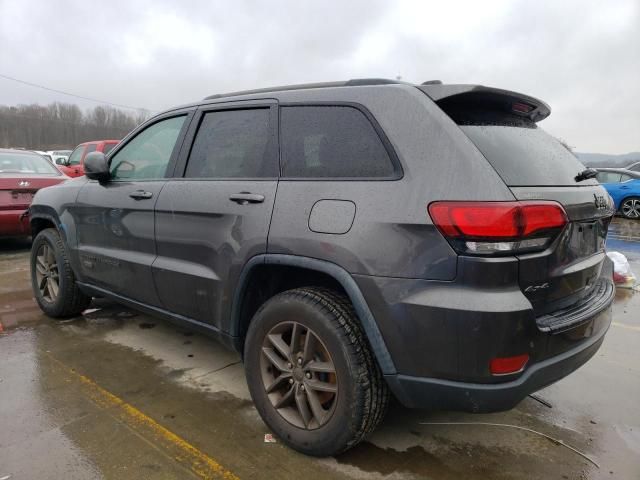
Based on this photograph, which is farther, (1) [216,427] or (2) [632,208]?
(2) [632,208]

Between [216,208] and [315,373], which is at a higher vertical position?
[216,208]

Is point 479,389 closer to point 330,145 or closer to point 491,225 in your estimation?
point 491,225

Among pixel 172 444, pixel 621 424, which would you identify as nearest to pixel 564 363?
pixel 621 424

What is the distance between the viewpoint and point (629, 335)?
4.09 m

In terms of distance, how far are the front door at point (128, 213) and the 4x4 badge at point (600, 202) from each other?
8.02 ft

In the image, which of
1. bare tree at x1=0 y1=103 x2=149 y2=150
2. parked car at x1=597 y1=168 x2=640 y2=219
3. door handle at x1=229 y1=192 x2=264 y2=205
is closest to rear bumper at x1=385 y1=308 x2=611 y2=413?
door handle at x1=229 y1=192 x2=264 y2=205

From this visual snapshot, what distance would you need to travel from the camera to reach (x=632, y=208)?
13.0m

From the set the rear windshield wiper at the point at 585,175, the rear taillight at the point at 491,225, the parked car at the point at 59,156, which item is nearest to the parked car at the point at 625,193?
the rear windshield wiper at the point at 585,175

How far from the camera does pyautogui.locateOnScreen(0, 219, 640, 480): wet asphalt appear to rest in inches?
90.1

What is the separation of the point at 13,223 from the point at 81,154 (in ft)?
20.3

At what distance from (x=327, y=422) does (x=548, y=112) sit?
2118mm

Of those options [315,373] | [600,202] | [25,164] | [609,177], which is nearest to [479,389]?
[315,373]

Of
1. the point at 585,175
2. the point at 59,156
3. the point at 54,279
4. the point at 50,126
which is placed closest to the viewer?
the point at 585,175

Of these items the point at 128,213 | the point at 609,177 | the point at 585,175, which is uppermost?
the point at 609,177
